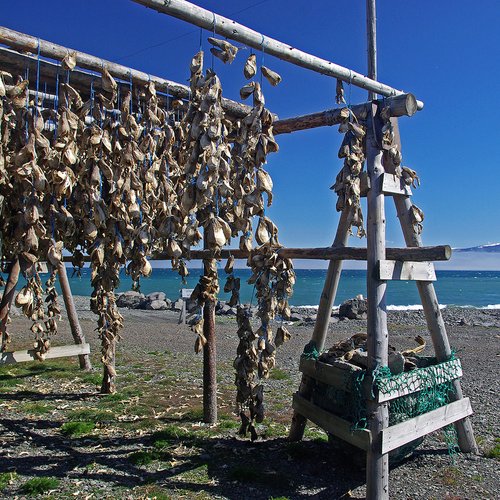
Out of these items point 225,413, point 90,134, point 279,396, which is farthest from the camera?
point 279,396

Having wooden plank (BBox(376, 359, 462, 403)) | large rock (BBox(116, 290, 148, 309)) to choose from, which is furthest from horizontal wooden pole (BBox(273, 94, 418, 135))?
large rock (BBox(116, 290, 148, 309))

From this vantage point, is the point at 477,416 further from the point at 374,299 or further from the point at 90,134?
the point at 90,134

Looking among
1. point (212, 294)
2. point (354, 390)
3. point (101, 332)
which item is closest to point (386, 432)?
point (354, 390)

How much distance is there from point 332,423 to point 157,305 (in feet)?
99.0

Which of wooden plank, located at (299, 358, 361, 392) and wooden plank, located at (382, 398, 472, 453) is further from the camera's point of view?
wooden plank, located at (299, 358, 361, 392)

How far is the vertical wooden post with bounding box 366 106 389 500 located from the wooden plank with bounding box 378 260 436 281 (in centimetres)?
7

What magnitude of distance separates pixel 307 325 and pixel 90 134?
2259 centimetres

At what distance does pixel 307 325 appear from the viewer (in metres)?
26.2

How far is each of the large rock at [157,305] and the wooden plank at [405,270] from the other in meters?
29.9

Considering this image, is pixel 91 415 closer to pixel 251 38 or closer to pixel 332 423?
pixel 332 423

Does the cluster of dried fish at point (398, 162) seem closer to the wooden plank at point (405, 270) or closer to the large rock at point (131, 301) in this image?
the wooden plank at point (405, 270)

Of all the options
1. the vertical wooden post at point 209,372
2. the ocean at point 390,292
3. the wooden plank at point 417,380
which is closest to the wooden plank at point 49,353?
the vertical wooden post at point 209,372

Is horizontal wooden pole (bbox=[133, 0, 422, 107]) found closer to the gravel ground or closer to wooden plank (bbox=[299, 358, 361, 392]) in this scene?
wooden plank (bbox=[299, 358, 361, 392])

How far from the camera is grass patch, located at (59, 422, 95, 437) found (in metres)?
6.86
